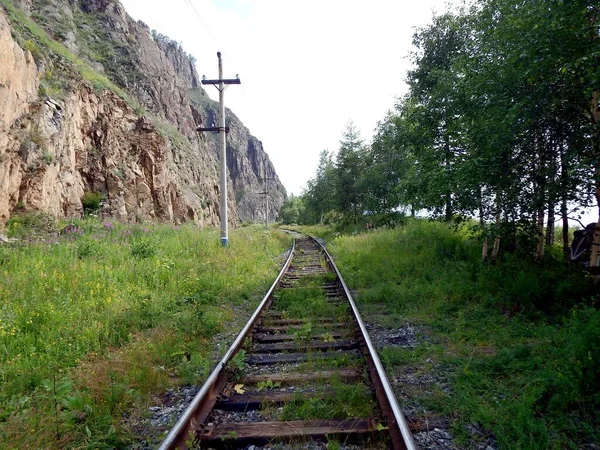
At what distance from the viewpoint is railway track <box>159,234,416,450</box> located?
2688 millimetres

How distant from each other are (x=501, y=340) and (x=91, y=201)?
49.9ft

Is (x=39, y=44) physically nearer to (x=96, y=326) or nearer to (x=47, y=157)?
(x=47, y=157)

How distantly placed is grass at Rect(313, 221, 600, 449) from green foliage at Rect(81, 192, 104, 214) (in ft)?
37.7

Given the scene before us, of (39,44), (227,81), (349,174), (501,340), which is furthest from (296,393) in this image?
(349,174)

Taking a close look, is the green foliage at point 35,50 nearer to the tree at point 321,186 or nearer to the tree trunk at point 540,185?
the tree trunk at point 540,185

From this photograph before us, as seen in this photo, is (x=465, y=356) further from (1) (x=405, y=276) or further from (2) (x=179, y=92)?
(2) (x=179, y=92)

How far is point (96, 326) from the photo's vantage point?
481 cm

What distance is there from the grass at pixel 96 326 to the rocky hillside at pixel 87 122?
7.71 feet

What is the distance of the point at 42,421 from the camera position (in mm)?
2754

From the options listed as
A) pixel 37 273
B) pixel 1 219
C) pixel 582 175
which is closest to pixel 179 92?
pixel 1 219

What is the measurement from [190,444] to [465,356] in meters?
3.32

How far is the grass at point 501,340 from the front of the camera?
286 cm

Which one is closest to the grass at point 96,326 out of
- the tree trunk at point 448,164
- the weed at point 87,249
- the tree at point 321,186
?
the weed at point 87,249

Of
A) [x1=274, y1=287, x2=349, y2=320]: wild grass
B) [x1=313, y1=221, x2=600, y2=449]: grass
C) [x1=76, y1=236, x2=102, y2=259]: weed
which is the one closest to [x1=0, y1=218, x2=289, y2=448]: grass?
[x1=76, y1=236, x2=102, y2=259]: weed
